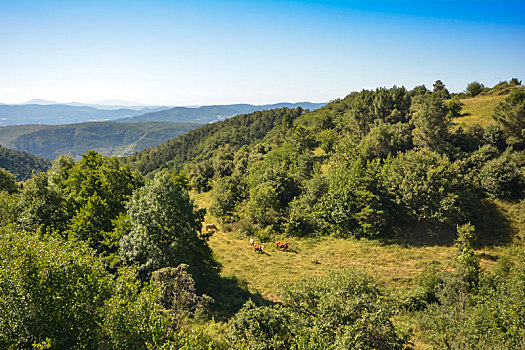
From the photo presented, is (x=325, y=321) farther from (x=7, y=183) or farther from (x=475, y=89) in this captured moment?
(x=475, y=89)

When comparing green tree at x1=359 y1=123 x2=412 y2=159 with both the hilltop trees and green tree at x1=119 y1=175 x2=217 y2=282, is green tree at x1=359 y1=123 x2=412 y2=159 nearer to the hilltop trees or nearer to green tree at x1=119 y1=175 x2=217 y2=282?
green tree at x1=119 y1=175 x2=217 y2=282

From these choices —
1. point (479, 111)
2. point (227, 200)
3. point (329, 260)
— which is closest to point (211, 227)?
point (227, 200)

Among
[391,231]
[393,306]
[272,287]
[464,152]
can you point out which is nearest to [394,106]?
[464,152]

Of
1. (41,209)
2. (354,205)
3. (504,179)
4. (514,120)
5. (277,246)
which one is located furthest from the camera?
(514,120)

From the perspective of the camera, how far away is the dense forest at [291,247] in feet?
39.4

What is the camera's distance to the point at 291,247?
3675 centimetres

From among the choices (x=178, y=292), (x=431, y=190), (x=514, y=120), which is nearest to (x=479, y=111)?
(x=514, y=120)

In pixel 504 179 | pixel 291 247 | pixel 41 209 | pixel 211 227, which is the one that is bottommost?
pixel 211 227

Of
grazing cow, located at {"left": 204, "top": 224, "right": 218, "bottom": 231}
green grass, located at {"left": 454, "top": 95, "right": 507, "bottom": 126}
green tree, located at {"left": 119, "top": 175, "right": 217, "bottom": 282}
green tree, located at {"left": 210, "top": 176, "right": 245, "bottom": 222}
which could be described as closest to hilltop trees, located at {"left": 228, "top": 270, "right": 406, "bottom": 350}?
green tree, located at {"left": 119, "top": 175, "right": 217, "bottom": 282}

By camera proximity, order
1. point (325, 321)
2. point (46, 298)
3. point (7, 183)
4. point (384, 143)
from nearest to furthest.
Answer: point (46, 298) < point (325, 321) < point (7, 183) < point (384, 143)

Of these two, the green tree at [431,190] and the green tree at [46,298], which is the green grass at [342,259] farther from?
the green tree at [46,298]

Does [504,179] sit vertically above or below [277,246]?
above

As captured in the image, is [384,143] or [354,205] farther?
[384,143]

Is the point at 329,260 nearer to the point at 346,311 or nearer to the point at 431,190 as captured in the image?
the point at 431,190
